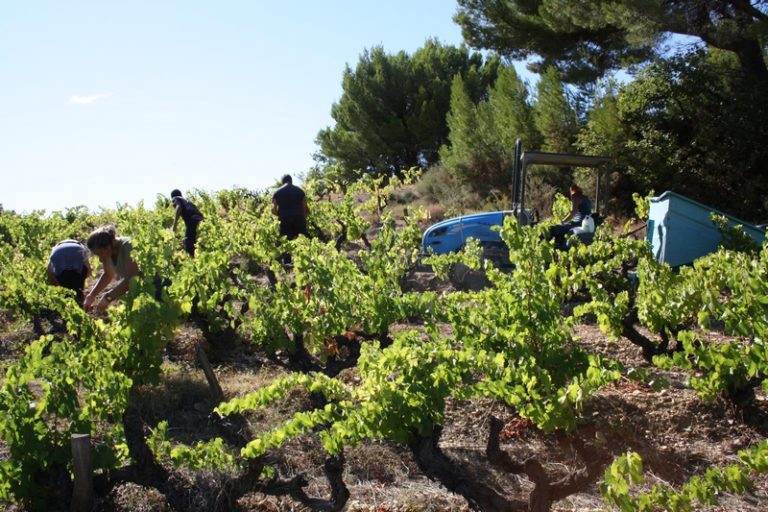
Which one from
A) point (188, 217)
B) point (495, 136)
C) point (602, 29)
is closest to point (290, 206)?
point (188, 217)

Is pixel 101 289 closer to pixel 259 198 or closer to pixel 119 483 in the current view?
pixel 119 483

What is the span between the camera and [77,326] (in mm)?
4684

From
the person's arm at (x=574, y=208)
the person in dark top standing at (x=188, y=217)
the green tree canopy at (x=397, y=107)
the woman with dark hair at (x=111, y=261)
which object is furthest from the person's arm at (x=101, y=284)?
the green tree canopy at (x=397, y=107)

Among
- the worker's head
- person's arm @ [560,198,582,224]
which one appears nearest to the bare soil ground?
the worker's head

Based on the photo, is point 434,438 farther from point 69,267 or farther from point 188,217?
point 188,217

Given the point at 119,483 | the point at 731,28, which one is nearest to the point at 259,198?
the point at 731,28

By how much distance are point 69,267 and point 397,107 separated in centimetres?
2199

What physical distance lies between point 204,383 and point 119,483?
1.91m

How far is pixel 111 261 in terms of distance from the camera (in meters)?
5.57

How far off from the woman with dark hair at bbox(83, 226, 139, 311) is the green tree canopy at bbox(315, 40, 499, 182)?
21.4 metres

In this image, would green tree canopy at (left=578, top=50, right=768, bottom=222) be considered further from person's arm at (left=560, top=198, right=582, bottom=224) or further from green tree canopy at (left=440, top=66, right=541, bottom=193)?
person's arm at (left=560, top=198, right=582, bottom=224)

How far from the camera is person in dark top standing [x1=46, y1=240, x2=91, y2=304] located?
22.1ft

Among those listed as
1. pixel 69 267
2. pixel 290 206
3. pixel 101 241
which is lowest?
pixel 69 267

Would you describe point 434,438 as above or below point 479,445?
above
